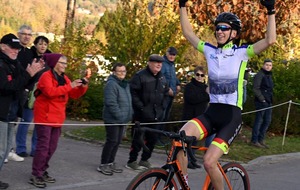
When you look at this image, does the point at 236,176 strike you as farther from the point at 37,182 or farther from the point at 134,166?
the point at 134,166

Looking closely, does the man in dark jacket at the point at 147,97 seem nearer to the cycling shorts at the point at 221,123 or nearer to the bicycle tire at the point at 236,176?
the bicycle tire at the point at 236,176

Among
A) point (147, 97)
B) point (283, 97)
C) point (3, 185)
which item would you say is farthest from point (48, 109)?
point (283, 97)

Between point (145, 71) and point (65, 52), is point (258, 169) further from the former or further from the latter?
point (65, 52)

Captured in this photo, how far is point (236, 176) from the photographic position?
263 inches

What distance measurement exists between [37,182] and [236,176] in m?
2.67

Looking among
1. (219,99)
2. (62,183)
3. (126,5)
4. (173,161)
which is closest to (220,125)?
(219,99)

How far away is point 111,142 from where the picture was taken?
880 centimetres

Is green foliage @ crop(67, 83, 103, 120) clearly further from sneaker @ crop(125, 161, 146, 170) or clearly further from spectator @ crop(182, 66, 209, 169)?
sneaker @ crop(125, 161, 146, 170)

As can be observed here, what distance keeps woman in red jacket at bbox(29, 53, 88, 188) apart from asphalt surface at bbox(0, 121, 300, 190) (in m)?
0.30

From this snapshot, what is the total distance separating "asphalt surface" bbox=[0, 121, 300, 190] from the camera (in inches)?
314

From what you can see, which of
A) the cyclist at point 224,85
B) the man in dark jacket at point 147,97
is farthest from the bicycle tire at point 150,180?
the man in dark jacket at point 147,97

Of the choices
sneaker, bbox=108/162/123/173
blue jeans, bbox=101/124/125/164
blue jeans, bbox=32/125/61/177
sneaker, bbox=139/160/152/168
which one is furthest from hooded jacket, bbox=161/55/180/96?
blue jeans, bbox=32/125/61/177

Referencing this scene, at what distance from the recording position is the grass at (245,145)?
11.4 m

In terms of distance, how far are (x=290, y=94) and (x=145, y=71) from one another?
23.9 feet
